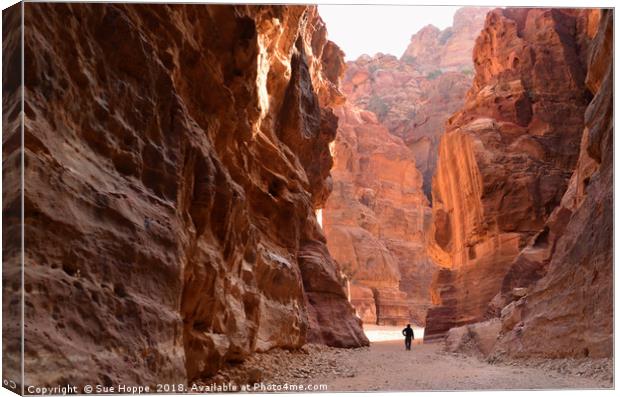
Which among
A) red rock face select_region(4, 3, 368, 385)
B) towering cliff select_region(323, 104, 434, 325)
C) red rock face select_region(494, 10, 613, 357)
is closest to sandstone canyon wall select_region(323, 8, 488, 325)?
towering cliff select_region(323, 104, 434, 325)

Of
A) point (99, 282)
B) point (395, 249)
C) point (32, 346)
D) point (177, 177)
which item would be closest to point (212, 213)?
point (177, 177)

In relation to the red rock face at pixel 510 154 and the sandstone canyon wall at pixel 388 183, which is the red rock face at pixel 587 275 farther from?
the sandstone canyon wall at pixel 388 183

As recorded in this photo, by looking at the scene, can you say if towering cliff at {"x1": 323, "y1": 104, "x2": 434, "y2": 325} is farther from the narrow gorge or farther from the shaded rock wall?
the shaded rock wall

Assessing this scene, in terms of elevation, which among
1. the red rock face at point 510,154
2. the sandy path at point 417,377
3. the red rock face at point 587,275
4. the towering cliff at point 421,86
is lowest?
the sandy path at point 417,377

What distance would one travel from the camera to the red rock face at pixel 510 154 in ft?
89.7

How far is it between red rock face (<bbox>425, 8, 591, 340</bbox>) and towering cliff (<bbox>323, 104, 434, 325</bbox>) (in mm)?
24420

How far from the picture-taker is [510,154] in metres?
28.6

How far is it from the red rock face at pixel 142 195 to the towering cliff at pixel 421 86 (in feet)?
178

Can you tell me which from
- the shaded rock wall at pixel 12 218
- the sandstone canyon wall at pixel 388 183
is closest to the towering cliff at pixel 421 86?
the sandstone canyon wall at pixel 388 183

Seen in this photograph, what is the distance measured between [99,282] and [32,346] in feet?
3.72

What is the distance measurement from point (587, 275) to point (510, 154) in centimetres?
1715

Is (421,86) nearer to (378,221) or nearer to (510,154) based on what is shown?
(378,221)

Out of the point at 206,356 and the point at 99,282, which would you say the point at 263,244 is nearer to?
the point at 206,356

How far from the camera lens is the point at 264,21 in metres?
14.2
